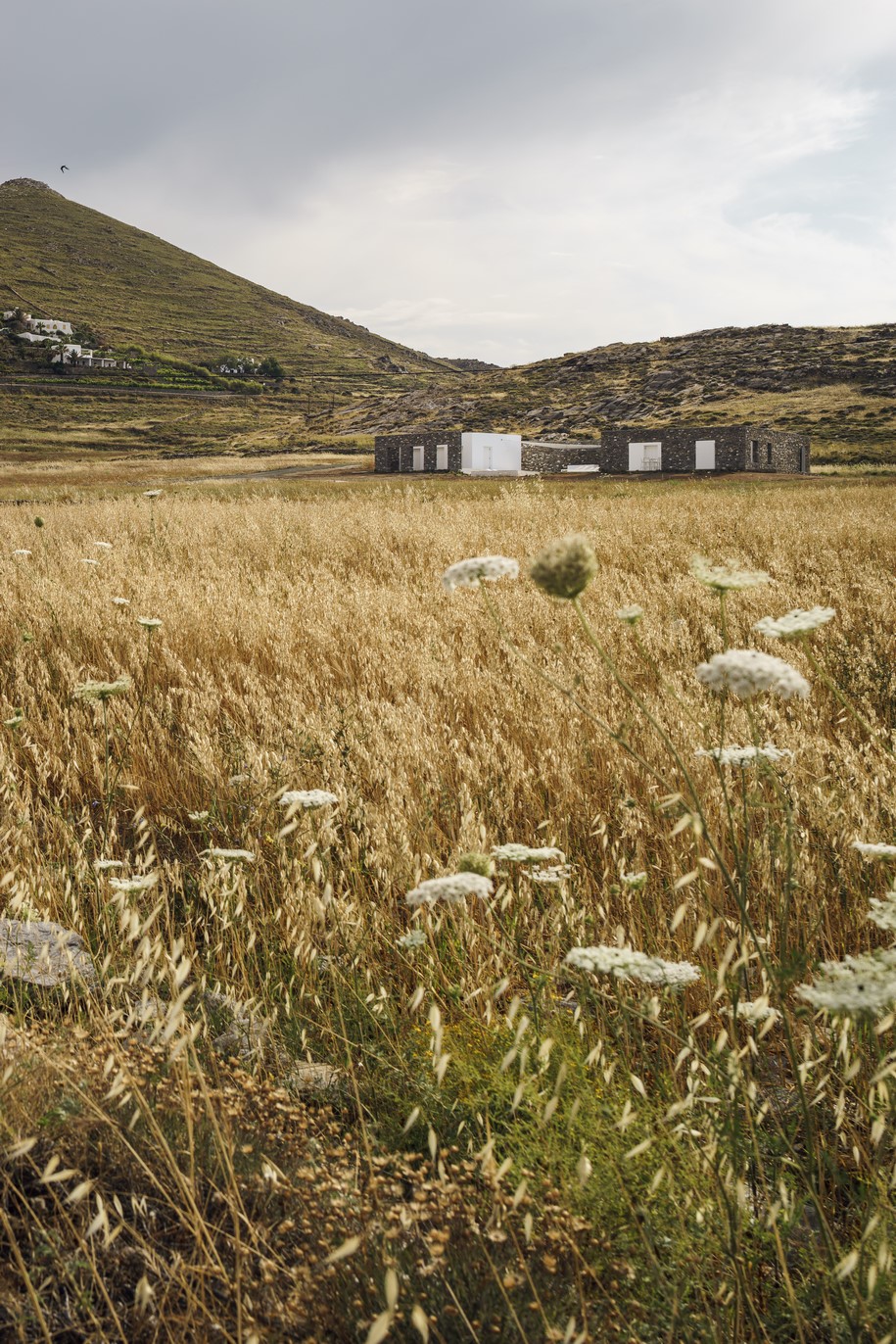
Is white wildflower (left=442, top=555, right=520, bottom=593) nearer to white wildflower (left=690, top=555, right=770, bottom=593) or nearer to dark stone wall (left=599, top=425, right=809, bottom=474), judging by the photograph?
white wildflower (left=690, top=555, right=770, bottom=593)

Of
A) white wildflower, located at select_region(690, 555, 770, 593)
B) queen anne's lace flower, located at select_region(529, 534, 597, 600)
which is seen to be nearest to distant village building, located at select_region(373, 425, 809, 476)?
white wildflower, located at select_region(690, 555, 770, 593)

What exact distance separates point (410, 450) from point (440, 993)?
6186 cm

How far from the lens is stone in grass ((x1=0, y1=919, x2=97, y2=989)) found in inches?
77.9

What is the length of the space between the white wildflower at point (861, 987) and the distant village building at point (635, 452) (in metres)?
56.4

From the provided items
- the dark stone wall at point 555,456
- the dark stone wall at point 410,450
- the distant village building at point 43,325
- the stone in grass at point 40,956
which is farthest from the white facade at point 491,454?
the distant village building at point 43,325

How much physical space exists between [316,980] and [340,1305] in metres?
1.03

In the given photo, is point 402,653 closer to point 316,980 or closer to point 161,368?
point 316,980

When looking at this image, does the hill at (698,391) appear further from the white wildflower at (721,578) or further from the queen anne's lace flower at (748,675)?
the queen anne's lace flower at (748,675)

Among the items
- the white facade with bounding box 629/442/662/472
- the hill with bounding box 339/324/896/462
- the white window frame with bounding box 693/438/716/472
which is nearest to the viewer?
the white window frame with bounding box 693/438/716/472

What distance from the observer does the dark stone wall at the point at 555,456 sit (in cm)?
6556

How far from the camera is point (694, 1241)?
4.27ft

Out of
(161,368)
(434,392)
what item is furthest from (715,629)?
(161,368)

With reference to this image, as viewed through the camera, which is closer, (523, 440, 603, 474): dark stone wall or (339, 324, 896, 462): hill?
(523, 440, 603, 474): dark stone wall

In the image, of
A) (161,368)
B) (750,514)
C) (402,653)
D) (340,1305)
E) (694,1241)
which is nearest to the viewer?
(340,1305)
